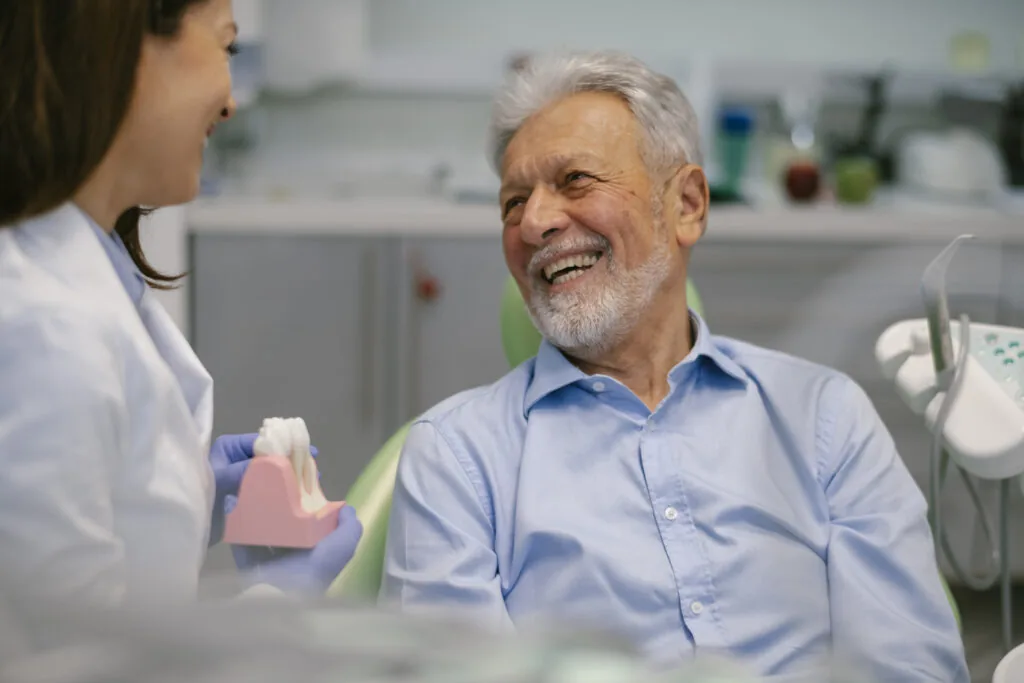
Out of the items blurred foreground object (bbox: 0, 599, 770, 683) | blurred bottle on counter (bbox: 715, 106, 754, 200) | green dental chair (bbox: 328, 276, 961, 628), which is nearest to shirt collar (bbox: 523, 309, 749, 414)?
green dental chair (bbox: 328, 276, 961, 628)

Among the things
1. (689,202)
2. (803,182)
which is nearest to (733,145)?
(803,182)

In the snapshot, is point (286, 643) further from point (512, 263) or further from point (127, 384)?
point (512, 263)

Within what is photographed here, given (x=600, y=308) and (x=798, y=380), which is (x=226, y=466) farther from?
(x=798, y=380)

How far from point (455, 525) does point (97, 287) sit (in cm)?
65

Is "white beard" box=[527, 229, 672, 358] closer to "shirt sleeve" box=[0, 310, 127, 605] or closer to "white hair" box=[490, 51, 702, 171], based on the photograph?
"white hair" box=[490, 51, 702, 171]

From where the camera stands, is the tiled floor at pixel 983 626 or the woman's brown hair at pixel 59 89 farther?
the tiled floor at pixel 983 626

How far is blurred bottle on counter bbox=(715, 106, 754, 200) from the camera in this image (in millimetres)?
3369

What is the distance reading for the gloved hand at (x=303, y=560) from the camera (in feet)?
3.06

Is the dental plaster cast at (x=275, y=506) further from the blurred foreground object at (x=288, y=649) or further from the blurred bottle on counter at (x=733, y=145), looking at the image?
the blurred bottle on counter at (x=733, y=145)

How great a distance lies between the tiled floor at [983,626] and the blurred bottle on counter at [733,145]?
1939mm

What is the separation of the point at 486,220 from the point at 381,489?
149 cm

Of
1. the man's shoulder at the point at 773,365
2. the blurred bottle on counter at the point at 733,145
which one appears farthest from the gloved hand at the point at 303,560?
the blurred bottle on counter at the point at 733,145

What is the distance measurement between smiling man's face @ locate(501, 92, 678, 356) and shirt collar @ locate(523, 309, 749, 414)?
3 centimetres

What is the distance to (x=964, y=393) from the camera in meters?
1.33
